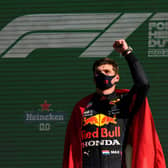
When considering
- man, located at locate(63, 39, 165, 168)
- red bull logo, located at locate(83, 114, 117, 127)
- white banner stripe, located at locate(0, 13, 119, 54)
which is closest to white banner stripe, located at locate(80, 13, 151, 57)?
white banner stripe, located at locate(0, 13, 119, 54)

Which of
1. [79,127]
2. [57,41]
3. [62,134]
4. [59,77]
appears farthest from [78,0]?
[79,127]

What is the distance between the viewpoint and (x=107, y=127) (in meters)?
3.16

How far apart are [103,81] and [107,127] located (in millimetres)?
361

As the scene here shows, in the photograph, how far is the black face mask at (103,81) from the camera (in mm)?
3148

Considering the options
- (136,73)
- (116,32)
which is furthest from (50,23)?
(136,73)

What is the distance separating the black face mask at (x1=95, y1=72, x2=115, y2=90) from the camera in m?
3.15

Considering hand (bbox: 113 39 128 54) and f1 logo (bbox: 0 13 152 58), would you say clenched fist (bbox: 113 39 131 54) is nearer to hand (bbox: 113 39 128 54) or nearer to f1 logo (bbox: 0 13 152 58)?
hand (bbox: 113 39 128 54)

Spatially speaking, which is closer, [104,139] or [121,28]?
[104,139]

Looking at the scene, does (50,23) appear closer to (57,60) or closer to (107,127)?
(57,60)

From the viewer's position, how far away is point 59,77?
771 centimetres

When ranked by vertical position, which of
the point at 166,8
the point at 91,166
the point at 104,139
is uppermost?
the point at 166,8

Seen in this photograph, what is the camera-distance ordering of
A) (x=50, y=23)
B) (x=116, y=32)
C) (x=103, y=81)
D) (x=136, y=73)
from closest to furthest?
(x=136, y=73), (x=103, y=81), (x=116, y=32), (x=50, y=23)

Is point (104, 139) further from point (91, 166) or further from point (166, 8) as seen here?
point (166, 8)

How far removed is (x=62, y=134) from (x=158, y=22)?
109 inches
